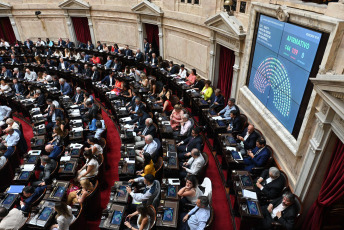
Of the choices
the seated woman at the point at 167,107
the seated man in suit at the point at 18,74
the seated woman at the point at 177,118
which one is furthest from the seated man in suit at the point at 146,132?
the seated man in suit at the point at 18,74

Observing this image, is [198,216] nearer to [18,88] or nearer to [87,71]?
[87,71]

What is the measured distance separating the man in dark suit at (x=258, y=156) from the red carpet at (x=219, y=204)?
0.83 metres

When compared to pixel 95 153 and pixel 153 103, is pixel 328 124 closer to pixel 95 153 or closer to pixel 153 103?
pixel 95 153

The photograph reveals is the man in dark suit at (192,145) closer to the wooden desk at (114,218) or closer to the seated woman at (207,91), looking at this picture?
the wooden desk at (114,218)

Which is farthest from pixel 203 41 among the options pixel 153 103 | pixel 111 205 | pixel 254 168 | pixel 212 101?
pixel 111 205

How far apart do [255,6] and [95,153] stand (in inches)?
211

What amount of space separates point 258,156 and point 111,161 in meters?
3.90

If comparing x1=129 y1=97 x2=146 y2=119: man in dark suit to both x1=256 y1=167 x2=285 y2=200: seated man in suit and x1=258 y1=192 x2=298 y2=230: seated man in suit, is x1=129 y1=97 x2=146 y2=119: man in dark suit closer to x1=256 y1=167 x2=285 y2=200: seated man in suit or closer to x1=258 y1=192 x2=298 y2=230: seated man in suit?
x1=256 y1=167 x2=285 y2=200: seated man in suit

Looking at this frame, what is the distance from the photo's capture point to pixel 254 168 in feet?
17.5

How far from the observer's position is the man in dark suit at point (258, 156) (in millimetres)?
5406

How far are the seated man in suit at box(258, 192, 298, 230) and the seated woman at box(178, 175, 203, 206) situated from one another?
1.21 m

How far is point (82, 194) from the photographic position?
4.77 m

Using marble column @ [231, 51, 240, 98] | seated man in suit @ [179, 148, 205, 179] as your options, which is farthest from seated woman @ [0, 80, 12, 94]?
marble column @ [231, 51, 240, 98]

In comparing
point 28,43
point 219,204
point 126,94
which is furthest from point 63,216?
point 28,43
